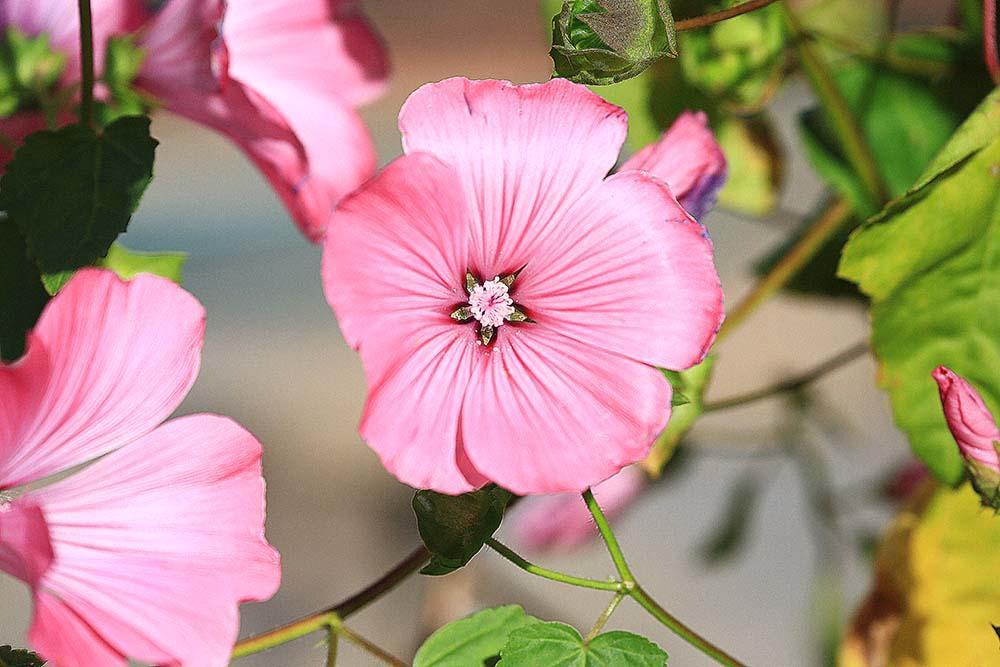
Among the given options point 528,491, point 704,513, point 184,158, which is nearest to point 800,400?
point 704,513

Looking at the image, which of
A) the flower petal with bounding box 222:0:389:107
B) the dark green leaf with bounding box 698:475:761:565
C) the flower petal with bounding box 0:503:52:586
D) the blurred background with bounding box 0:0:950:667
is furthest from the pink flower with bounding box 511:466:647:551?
the flower petal with bounding box 0:503:52:586

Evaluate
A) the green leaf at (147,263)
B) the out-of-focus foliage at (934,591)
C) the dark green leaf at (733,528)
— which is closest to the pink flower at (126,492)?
the green leaf at (147,263)

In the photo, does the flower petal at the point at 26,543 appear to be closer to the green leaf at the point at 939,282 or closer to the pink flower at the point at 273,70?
the pink flower at the point at 273,70

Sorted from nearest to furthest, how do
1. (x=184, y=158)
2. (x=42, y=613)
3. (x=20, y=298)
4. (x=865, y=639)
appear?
1. (x=42, y=613)
2. (x=20, y=298)
3. (x=865, y=639)
4. (x=184, y=158)

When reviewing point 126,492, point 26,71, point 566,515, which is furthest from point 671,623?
point 566,515

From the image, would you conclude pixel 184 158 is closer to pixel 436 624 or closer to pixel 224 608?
pixel 436 624
